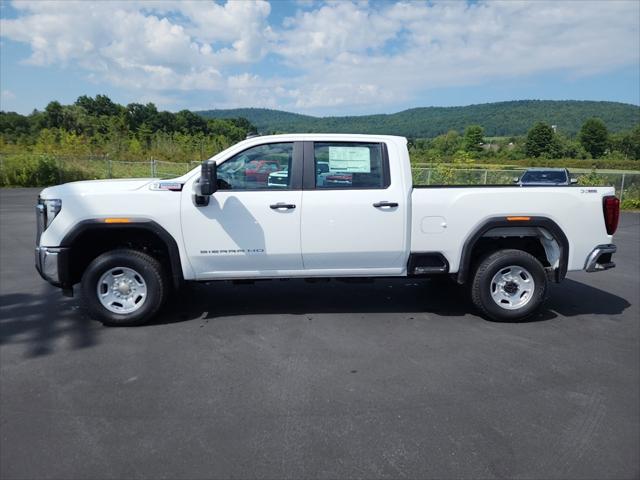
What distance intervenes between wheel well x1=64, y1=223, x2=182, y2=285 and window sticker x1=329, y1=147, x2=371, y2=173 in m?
1.85

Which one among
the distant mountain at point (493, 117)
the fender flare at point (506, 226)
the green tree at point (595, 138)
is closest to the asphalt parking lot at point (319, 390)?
the fender flare at point (506, 226)

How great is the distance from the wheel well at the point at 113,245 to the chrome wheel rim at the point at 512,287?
3.32 metres

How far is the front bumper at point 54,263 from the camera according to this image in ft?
15.5

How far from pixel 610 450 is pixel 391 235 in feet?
8.61

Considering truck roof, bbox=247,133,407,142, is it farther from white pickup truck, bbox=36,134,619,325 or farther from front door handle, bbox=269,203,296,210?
front door handle, bbox=269,203,296,210

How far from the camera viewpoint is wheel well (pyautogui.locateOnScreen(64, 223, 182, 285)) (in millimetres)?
4863

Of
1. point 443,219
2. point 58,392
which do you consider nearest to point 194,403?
point 58,392

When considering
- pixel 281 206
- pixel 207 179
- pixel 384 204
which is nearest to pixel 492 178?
pixel 384 204

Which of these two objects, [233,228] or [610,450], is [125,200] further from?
[610,450]

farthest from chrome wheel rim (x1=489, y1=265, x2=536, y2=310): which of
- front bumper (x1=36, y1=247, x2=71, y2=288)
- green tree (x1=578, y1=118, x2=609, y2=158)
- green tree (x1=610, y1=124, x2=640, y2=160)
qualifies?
green tree (x1=578, y1=118, x2=609, y2=158)

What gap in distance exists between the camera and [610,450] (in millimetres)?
2902

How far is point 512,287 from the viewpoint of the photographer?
17.0 feet

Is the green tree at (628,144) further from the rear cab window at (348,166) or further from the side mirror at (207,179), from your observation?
the side mirror at (207,179)

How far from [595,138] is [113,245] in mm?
88435
